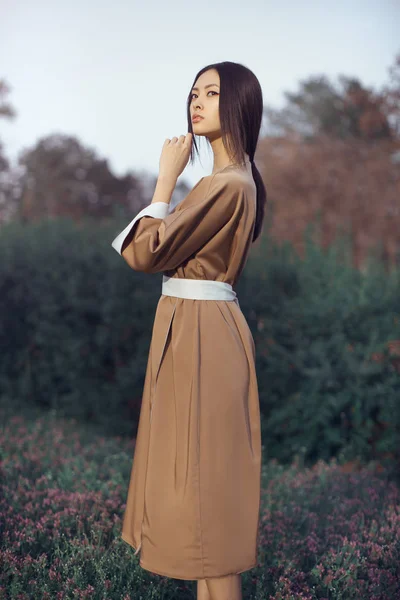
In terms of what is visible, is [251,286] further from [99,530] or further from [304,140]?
[304,140]

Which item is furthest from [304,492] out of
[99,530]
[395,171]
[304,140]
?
[304,140]

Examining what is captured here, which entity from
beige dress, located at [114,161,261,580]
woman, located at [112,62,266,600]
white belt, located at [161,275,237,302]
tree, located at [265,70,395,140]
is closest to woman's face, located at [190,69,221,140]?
woman, located at [112,62,266,600]

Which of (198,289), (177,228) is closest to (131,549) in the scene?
(198,289)

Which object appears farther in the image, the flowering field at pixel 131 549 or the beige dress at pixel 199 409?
the flowering field at pixel 131 549

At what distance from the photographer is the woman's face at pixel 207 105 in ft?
7.66

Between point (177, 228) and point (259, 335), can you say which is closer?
point (177, 228)

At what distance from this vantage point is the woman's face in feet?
7.66

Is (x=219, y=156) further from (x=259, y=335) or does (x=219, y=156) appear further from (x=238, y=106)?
(x=259, y=335)

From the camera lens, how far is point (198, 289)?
2301mm

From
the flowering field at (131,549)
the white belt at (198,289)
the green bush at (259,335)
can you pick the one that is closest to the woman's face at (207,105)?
the white belt at (198,289)

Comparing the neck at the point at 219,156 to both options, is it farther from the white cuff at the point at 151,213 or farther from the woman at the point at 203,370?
the white cuff at the point at 151,213

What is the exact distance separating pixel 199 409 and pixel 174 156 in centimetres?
89

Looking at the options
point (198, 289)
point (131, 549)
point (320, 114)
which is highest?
point (320, 114)

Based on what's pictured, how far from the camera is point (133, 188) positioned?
31422mm
